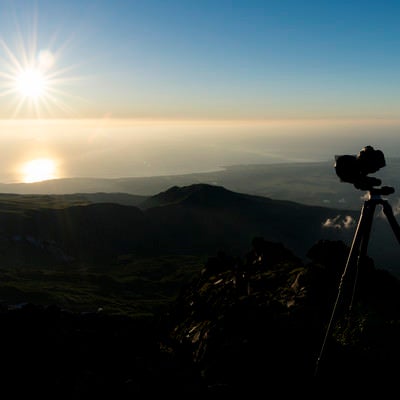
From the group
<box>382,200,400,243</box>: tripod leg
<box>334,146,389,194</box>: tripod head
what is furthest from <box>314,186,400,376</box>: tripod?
<box>334,146,389,194</box>: tripod head

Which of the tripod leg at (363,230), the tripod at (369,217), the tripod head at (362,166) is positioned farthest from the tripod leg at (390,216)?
the tripod head at (362,166)

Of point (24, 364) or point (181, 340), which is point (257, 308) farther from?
point (24, 364)

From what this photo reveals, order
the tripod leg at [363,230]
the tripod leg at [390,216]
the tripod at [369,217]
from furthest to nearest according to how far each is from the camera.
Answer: the tripod leg at [363,230]
the tripod at [369,217]
the tripod leg at [390,216]

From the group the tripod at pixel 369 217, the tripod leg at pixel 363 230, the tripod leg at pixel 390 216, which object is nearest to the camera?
the tripod leg at pixel 390 216

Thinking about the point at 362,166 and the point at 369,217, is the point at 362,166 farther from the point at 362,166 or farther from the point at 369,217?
the point at 369,217

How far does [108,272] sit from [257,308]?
12653 cm

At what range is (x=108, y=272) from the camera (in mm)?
132500

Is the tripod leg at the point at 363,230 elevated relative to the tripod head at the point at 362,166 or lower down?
lower down

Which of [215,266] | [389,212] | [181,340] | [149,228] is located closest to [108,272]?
[149,228]

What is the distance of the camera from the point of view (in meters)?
7.66

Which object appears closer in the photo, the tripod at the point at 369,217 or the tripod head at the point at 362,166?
the tripod at the point at 369,217

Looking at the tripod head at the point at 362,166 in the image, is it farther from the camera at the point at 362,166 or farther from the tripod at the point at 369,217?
the tripod at the point at 369,217

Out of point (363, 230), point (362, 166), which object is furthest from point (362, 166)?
point (363, 230)

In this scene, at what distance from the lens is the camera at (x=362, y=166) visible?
302 inches
